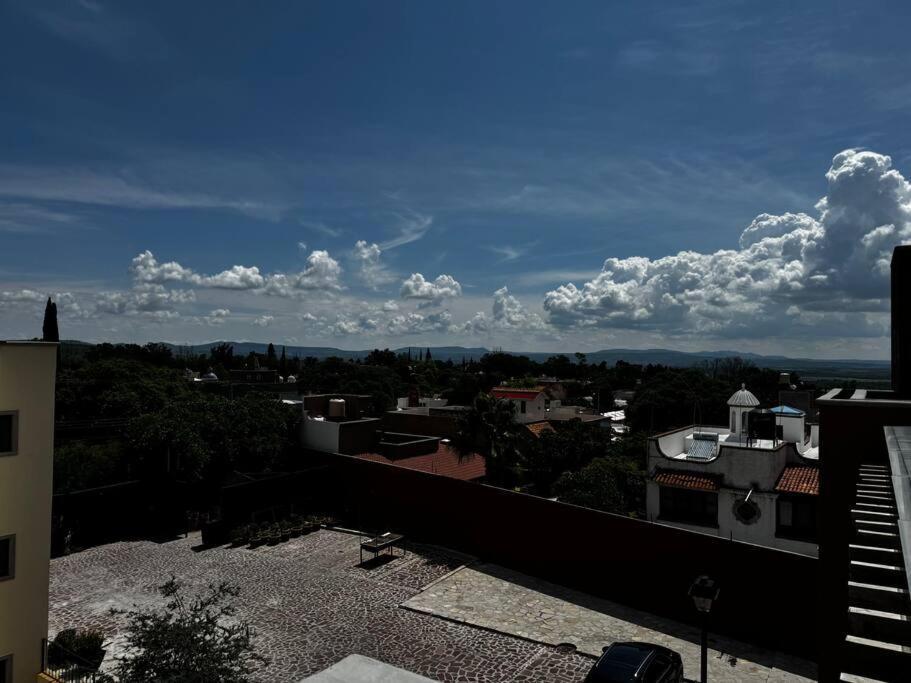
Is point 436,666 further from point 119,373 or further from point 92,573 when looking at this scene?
point 119,373

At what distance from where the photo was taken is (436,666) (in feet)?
45.0

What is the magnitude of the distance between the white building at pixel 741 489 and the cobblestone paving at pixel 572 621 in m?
7.03

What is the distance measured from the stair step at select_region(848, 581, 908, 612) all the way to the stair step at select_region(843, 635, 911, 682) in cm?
23

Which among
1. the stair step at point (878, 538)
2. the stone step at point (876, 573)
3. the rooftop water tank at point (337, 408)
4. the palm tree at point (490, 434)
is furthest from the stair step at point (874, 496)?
the rooftop water tank at point (337, 408)

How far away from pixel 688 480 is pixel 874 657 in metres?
21.4

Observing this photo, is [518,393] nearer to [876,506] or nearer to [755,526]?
[755,526]

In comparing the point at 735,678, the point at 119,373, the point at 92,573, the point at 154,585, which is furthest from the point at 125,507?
the point at 119,373

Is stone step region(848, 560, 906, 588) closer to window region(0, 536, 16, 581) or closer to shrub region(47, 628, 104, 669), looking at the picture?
shrub region(47, 628, 104, 669)

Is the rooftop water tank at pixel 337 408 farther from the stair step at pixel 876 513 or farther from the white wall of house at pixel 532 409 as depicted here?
the stair step at pixel 876 513

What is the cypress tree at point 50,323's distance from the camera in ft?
113

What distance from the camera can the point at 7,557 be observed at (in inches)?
524

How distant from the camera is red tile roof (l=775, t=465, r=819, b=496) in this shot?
71.6 ft

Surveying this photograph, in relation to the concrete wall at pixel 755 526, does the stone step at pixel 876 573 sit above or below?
above

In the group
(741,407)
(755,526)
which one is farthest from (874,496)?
(741,407)
